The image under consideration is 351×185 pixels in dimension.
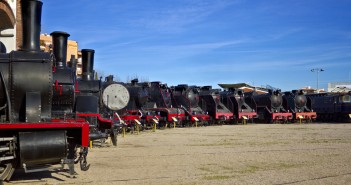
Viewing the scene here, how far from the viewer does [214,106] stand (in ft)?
96.9

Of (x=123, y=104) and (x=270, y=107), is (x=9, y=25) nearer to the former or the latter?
(x=123, y=104)

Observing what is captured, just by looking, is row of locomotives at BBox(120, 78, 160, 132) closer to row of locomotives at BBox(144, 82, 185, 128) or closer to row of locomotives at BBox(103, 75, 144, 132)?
row of locomotives at BBox(103, 75, 144, 132)

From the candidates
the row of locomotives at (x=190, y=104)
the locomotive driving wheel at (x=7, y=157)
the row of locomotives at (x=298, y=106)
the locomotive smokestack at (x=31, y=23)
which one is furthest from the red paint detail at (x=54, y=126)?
the row of locomotives at (x=298, y=106)

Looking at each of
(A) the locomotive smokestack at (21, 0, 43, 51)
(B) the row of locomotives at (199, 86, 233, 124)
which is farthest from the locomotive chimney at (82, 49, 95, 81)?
(B) the row of locomotives at (199, 86, 233, 124)

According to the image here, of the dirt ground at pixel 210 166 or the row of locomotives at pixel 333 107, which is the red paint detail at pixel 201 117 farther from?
the dirt ground at pixel 210 166

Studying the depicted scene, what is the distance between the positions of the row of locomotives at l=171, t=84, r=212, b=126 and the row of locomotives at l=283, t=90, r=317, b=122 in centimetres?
963

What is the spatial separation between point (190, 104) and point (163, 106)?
2.40m

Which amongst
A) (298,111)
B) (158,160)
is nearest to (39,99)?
(158,160)

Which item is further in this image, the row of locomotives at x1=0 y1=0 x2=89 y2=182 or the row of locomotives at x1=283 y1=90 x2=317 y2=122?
the row of locomotives at x1=283 y1=90 x2=317 y2=122

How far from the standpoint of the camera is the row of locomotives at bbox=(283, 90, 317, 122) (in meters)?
34.4

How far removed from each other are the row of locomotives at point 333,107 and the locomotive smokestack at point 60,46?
1153 inches

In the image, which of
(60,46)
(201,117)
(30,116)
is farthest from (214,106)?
(30,116)

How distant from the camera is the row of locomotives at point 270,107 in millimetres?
33219

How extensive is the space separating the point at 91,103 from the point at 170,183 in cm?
454
